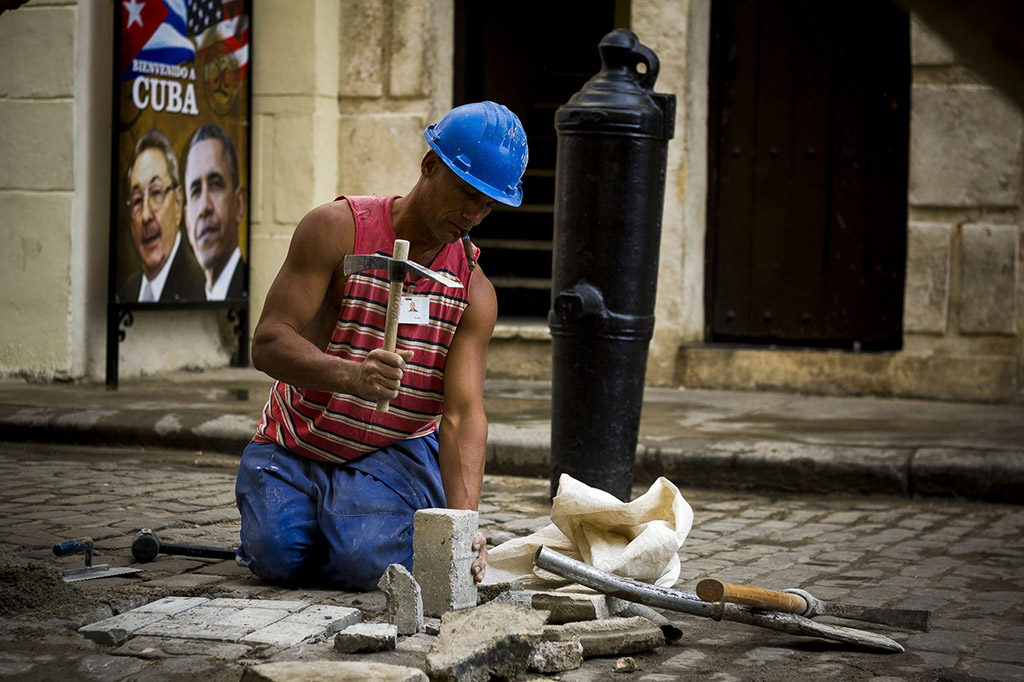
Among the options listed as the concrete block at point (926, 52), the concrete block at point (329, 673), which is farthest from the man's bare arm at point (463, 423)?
the concrete block at point (926, 52)

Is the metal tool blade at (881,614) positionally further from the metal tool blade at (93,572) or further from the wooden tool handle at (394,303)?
the metal tool blade at (93,572)

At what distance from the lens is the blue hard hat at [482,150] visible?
3.31m

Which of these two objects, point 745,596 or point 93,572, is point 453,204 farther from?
point 93,572

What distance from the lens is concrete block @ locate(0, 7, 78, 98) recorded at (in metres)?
7.59

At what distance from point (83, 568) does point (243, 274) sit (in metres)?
5.03

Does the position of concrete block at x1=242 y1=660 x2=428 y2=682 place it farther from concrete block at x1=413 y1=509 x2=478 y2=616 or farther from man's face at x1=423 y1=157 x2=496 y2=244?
man's face at x1=423 y1=157 x2=496 y2=244

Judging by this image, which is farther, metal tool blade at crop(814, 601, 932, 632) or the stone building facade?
the stone building facade

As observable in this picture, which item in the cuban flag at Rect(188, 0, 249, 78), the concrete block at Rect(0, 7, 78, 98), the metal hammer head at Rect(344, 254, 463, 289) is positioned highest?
the cuban flag at Rect(188, 0, 249, 78)

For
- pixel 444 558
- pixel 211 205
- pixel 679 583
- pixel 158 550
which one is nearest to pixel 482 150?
pixel 444 558

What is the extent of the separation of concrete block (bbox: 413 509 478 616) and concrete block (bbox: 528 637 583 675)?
0.36 m

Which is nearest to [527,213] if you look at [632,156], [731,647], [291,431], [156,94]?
[156,94]

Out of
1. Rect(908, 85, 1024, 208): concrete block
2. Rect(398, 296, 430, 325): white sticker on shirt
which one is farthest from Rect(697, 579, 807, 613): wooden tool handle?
Rect(908, 85, 1024, 208): concrete block

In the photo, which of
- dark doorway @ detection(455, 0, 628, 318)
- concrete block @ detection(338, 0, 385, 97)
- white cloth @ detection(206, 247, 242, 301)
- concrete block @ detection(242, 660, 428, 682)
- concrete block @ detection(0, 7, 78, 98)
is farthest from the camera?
dark doorway @ detection(455, 0, 628, 318)

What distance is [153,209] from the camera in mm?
7578
